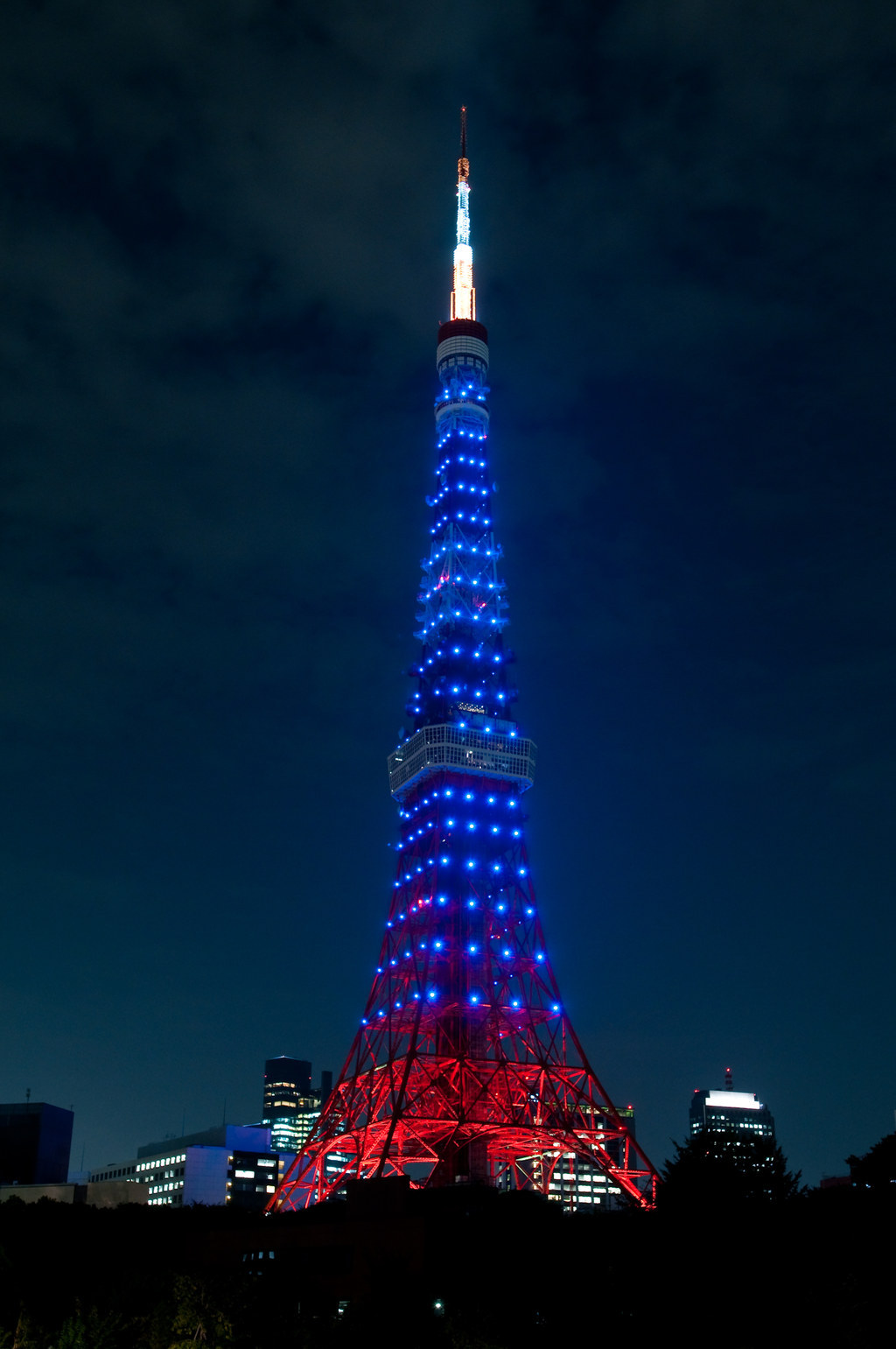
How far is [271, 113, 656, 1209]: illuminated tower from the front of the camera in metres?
84.9

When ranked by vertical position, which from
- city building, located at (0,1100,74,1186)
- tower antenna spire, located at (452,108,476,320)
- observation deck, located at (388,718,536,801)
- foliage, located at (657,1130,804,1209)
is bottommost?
foliage, located at (657,1130,804,1209)

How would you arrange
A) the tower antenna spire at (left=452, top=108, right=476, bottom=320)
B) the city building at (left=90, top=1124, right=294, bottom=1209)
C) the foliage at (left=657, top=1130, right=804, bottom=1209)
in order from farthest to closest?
the city building at (left=90, top=1124, right=294, bottom=1209) → the tower antenna spire at (left=452, top=108, right=476, bottom=320) → the foliage at (left=657, top=1130, right=804, bottom=1209)

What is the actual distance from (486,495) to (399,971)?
136 ft

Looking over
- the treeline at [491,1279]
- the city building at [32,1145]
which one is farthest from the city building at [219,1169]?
the treeline at [491,1279]

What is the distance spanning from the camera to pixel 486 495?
112 metres

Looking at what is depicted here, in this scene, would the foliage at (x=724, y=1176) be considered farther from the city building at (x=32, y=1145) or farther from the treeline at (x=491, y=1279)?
the city building at (x=32, y=1145)

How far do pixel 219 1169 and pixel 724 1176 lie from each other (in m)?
121

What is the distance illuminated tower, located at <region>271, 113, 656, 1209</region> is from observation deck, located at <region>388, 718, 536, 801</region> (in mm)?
114

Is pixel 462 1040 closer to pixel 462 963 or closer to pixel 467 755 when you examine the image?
pixel 462 963

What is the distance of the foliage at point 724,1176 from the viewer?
47.4 meters

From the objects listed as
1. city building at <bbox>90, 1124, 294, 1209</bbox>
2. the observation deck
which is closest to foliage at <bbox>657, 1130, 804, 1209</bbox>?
the observation deck

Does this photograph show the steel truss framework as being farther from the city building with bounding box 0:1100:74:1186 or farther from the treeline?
the city building with bounding box 0:1100:74:1186

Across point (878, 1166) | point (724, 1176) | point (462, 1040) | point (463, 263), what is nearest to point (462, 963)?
point (462, 1040)

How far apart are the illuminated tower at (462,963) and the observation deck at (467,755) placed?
0.11 m
